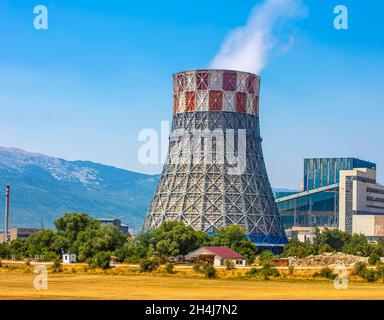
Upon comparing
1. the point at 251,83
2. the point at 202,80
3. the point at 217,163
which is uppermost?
the point at 202,80

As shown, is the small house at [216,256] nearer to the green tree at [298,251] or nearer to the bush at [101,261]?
the green tree at [298,251]

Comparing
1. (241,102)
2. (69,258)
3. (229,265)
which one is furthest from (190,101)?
(229,265)

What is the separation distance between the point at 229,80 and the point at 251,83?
5.25m

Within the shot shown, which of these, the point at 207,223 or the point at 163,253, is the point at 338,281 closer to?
the point at 163,253

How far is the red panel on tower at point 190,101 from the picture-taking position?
179438 mm

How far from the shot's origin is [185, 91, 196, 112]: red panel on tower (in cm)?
17944

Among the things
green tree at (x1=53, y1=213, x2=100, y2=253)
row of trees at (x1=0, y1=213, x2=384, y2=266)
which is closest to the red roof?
row of trees at (x1=0, y1=213, x2=384, y2=266)

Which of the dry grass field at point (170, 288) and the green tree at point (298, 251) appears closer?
the dry grass field at point (170, 288)

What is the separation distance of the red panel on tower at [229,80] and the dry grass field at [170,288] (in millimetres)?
68185

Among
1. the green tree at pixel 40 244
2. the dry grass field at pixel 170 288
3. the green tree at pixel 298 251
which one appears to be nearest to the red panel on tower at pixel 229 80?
the green tree at pixel 298 251

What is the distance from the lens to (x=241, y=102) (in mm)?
179000

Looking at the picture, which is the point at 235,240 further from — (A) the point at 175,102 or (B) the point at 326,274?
(B) the point at 326,274
